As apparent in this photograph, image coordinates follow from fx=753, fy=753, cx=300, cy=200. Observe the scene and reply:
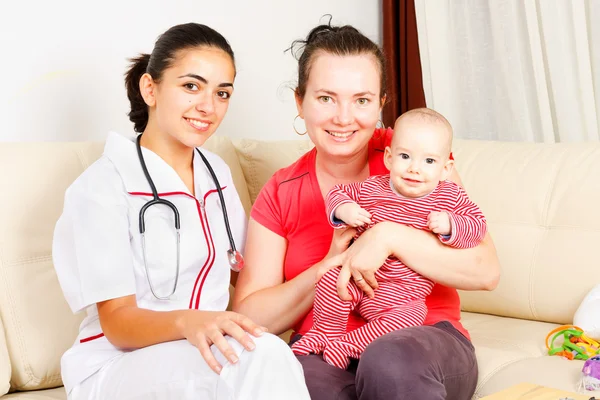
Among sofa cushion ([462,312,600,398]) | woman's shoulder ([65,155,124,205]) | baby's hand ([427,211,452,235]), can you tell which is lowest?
sofa cushion ([462,312,600,398])

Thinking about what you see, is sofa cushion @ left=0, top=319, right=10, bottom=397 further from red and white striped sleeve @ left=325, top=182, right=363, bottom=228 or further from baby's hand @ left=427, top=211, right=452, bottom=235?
baby's hand @ left=427, top=211, right=452, bottom=235

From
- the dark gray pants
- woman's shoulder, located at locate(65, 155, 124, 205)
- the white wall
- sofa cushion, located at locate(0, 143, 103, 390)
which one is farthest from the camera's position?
the white wall

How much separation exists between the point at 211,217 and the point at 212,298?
195mm

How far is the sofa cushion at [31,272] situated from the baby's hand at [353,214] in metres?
0.71

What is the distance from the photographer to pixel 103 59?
7.55 ft

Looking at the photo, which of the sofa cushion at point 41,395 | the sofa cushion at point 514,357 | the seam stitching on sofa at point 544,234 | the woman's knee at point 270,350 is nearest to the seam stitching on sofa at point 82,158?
the sofa cushion at point 41,395

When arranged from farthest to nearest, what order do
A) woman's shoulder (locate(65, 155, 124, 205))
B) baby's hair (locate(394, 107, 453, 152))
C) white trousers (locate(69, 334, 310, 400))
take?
baby's hair (locate(394, 107, 453, 152)) < woman's shoulder (locate(65, 155, 124, 205)) < white trousers (locate(69, 334, 310, 400))

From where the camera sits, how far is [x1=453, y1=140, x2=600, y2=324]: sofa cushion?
210 centimetres

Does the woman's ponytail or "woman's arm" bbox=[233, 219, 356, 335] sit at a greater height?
the woman's ponytail

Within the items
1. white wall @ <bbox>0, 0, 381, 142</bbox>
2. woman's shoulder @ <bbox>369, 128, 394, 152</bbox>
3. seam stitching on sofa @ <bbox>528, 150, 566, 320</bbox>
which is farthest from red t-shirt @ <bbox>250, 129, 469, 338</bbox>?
white wall @ <bbox>0, 0, 381, 142</bbox>

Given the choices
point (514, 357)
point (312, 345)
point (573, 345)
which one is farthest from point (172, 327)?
point (573, 345)

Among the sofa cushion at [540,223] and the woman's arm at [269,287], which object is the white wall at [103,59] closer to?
the woman's arm at [269,287]

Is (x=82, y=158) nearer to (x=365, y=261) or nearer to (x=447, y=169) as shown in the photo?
(x=365, y=261)

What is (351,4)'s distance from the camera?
10.7 ft
